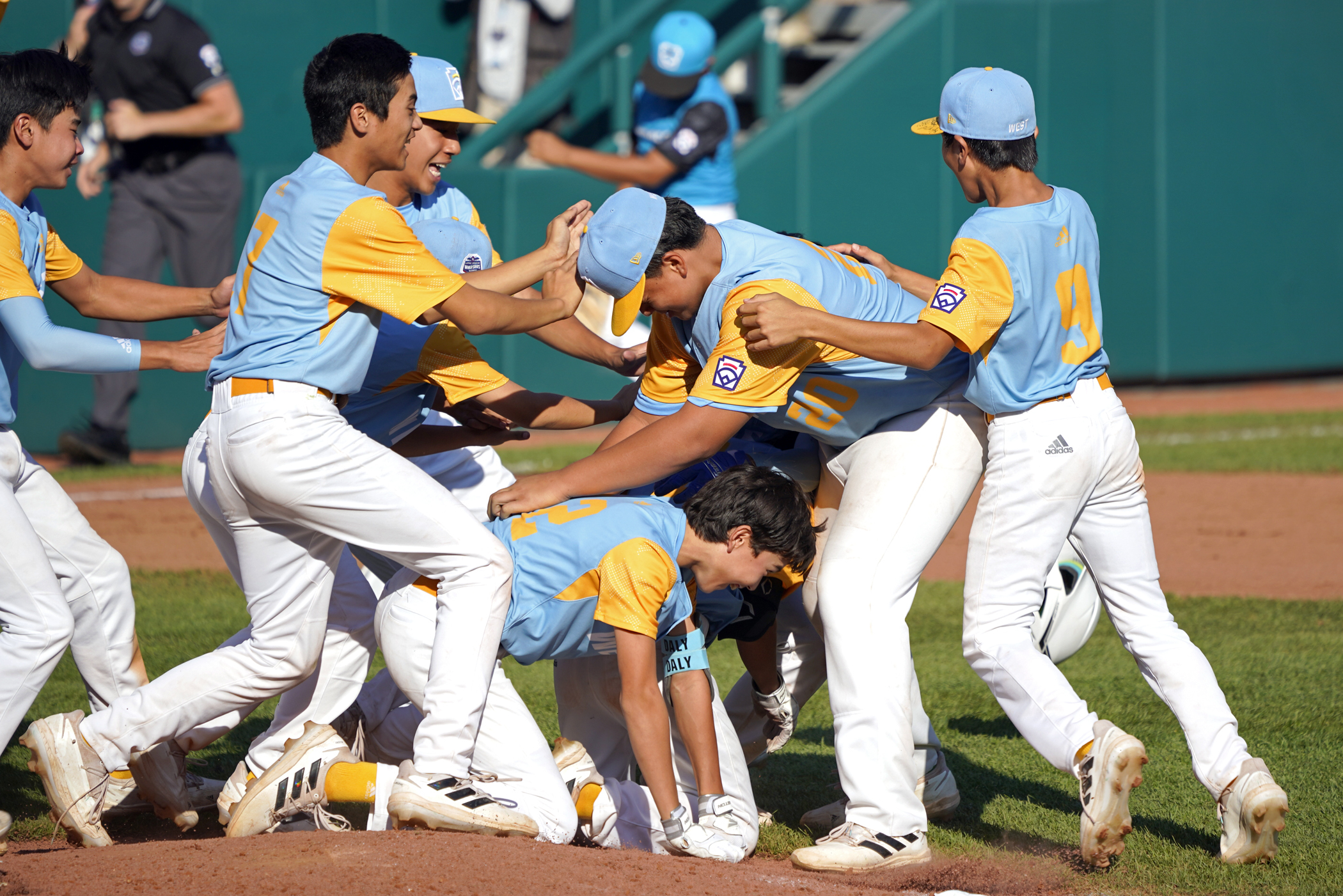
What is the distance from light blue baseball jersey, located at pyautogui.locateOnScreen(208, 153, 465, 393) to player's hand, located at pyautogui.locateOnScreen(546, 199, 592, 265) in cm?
44

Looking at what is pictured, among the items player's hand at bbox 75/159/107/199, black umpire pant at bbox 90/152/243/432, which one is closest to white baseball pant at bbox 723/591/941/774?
black umpire pant at bbox 90/152/243/432

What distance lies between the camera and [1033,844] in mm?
3832

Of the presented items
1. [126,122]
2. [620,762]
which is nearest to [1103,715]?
[620,762]

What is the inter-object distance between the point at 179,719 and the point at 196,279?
554 cm

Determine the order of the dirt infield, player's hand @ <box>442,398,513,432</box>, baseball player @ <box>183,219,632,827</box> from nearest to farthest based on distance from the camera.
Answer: the dirt infield, baseball player @ <box>183,219,632,827</box>, player's hand @ <box>442,398,513,432</box>

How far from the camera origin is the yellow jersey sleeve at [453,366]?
4.20 m

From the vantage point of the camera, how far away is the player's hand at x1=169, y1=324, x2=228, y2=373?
3705 millimetres

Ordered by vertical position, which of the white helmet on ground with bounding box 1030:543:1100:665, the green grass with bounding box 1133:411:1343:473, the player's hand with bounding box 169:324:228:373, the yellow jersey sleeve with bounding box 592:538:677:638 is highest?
the player's hand with bounding box 169:324:228:373

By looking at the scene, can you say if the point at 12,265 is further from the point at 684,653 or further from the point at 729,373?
the point at 684,653

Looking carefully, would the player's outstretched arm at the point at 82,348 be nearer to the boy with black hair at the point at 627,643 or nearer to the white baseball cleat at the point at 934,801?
the boy with black hair at the point at 627,643

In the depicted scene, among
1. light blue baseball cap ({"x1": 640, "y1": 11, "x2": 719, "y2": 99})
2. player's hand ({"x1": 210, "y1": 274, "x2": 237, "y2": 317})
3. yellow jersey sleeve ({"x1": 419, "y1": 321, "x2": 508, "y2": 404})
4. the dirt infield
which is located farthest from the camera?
light blue baseball cap ({"x1": 640, "y1": 11, "x2": 719, "y2": 99})

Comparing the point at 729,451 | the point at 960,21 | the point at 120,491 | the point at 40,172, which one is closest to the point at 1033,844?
the point at 729,451

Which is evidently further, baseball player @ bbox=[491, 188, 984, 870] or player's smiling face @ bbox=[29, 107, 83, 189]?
player's smiling face @ bbox=[29, 107, 83, 189]

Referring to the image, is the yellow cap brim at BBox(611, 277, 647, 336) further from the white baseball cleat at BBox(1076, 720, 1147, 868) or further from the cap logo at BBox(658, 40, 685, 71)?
the cap logo at BBox(658, 40, 685, 71)
